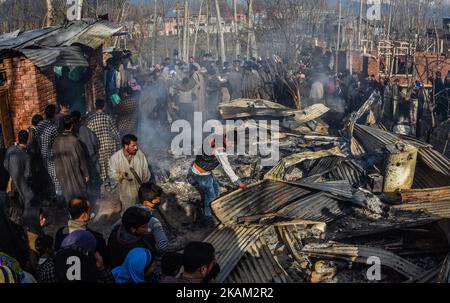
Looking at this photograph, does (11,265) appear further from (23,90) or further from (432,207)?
(432,207)

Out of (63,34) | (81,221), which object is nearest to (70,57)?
(63,34)

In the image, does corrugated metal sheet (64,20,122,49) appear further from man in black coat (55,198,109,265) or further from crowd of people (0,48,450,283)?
man in black coat (55,198,109,265)

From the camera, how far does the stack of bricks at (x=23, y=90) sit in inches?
320

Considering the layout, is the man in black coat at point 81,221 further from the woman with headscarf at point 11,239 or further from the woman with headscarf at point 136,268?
the woman with headscarf at point 11,239

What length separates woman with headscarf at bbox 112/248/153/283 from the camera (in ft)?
11.8

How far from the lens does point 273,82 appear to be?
15.6 meters

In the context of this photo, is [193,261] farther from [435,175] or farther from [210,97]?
[210,97]

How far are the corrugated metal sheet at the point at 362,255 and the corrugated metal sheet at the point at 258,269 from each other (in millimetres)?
528

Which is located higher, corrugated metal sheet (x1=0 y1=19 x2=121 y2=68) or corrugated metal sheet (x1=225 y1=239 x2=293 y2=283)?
corrugated metal sheet (x1=0 y1=19 x2=121 y2=68)

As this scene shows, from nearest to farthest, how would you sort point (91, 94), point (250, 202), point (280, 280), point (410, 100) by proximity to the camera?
point (280, 280) → point (250, 202) → point (91, 94) → point (410, 100)

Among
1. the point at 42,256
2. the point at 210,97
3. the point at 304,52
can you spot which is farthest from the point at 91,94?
the point at 304,52

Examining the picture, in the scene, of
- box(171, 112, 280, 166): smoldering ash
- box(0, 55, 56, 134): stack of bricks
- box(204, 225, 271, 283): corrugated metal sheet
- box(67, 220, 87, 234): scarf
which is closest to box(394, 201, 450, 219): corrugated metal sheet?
box(204, 225, 271, 283): corrugated metal sheet

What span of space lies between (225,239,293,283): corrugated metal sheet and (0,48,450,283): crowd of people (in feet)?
2.86

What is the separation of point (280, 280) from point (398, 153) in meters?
3.61
